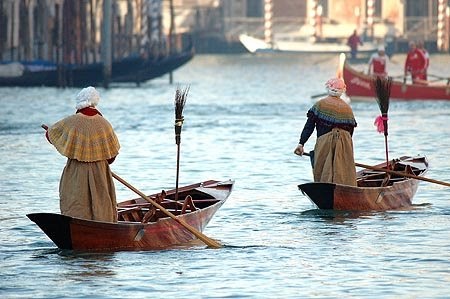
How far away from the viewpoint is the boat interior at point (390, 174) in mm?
18547

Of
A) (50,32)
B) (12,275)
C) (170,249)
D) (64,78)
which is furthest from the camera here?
(50,32)

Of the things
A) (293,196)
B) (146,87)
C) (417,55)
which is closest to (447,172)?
(293,196)

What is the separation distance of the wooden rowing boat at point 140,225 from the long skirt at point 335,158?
3.61 ft

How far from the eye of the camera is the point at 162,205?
15.9m

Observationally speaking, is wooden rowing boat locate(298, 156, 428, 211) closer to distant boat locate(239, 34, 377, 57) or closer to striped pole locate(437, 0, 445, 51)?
distant boat locate(239, 34, 377, 57)

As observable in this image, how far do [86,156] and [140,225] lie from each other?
29.1 inches

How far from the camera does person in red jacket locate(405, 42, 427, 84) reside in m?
39.3

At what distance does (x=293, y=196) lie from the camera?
2014cm

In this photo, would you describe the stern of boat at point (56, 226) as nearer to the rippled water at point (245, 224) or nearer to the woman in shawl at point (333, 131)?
the rippled water at point (245, 224)

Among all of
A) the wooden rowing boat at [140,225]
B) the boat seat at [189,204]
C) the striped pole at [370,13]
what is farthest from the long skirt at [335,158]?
the striped pole at [370,13]

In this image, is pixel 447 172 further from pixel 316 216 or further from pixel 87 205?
pixel 87 205

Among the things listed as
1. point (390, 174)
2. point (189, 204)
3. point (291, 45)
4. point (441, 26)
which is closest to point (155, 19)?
point (441, 26)

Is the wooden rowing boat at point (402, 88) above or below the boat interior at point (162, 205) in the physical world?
below

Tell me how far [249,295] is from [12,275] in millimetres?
2089
